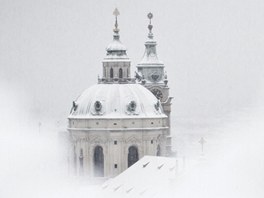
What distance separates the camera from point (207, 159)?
481 feet

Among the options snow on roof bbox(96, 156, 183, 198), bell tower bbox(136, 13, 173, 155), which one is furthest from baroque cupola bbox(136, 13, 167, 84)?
snow on roof bbox(96, 156, 183, 198)

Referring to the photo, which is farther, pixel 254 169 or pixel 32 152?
pixel 32 152

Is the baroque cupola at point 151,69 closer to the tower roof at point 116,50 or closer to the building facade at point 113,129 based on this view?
the tower roof at point 116,50

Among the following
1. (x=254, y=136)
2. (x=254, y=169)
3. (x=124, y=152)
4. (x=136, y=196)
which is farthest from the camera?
(x=124, y=152)

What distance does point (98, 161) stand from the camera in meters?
174

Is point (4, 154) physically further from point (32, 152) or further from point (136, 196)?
point (136, 196)

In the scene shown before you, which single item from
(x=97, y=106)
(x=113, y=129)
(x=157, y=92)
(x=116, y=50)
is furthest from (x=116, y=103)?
(x=157, y=92)

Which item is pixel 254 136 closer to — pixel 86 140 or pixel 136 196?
pixel 136 196

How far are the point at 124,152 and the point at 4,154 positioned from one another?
38.5 ft

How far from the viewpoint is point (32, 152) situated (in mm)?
188500

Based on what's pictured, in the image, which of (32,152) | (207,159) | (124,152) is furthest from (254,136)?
(32,152)

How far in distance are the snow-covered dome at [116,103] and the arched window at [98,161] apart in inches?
112

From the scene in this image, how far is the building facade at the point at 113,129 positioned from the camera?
17350 cm

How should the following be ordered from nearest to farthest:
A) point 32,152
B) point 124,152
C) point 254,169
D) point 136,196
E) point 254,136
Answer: point 254,169 → point 254,136 → point 136,196 → point 124,152 → point 32,152
